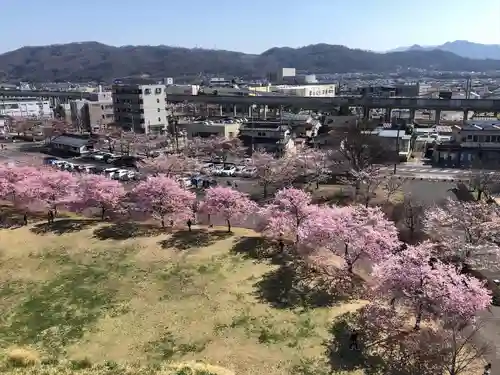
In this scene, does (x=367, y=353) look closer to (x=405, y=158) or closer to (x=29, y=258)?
(x=29, y=258)

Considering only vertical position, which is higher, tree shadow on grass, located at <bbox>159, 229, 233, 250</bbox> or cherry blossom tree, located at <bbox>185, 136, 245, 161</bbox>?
cherry blossom tree, located at <bbox>185, 136, 245, 161</bbox>

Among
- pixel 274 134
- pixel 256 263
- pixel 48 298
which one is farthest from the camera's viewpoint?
pixel 274 134

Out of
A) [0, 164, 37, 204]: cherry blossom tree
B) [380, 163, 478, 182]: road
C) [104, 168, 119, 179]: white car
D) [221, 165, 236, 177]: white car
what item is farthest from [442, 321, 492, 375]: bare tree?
[104, 168, 119, 179]: white car

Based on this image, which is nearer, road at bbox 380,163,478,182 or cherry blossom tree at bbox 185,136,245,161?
road at bbox 380,163,478,182

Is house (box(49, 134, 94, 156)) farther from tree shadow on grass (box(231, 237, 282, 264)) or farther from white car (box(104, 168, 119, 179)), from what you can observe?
tree shadow on grass (box(231, 237, 282, 264))

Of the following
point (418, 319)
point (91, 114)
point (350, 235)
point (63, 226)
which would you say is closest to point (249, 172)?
point (63, 226)

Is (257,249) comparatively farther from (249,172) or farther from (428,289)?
(249,172)

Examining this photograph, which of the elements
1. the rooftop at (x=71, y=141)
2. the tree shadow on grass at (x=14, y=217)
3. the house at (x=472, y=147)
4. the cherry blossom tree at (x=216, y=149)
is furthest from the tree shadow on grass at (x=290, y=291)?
the rooftop at (x=71, y=141)

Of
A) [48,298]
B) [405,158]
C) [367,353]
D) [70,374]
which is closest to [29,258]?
[48,298]
